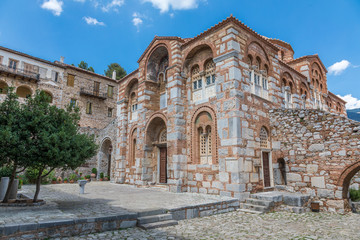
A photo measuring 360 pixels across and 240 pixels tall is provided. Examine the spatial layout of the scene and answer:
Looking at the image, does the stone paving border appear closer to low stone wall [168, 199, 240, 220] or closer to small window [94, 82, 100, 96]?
low stone wall [168, 199, 240, 220]

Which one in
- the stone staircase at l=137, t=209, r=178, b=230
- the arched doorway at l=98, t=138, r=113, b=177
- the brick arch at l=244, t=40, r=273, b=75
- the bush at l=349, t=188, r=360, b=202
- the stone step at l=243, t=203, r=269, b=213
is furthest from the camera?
the arched doorway at l=98, t=138, r=113, b=177

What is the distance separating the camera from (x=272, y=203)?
25.8 feet

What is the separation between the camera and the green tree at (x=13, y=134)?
217 inches

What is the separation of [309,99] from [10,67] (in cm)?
2434

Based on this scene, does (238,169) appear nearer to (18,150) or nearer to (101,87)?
(18,150)

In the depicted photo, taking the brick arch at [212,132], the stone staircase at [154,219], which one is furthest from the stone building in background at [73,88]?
the stone staircase at [154,219]

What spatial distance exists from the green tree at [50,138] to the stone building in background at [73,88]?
35.7ft

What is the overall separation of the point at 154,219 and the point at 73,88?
21550 mm

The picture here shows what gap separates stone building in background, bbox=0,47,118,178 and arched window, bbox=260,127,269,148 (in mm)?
11252

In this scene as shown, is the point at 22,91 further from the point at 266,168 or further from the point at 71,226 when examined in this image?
the point at 266,168

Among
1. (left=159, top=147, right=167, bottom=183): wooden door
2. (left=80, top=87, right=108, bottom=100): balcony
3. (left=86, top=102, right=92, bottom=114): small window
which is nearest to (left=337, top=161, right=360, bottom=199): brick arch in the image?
(left=159, top=147, right=167, bottom=183): wooden door

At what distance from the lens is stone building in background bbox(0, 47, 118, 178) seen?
1914 cm

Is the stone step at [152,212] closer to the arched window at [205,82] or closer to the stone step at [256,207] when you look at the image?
the stone step at [256,207]

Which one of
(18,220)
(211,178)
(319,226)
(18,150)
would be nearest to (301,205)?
(319,226)
